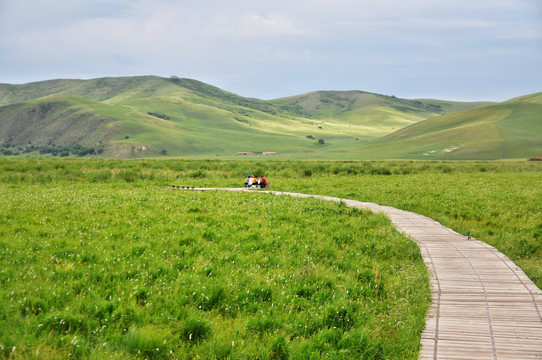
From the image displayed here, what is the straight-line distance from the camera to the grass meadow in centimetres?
639

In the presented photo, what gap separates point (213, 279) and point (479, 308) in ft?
19.7

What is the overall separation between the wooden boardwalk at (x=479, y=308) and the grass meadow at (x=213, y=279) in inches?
16.6

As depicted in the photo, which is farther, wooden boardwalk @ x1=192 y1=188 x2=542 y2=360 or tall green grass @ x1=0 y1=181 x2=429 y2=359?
wooden boardwalk @ x1=192 y1=188 x2=542 y2=360

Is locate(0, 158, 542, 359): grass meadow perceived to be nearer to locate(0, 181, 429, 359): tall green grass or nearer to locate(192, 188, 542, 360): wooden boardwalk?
locate(0, 181, 429, 359): tall green grass

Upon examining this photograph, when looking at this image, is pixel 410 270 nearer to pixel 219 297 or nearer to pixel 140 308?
pixel 219 297

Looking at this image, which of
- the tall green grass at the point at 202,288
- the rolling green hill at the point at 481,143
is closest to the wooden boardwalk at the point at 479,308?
the tall green grass at the point at 202,288

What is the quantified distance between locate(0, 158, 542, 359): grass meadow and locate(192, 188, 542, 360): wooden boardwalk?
16.6 inches

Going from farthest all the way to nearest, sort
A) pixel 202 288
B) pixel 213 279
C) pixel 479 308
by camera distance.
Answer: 1. pixel 213 279
2. pixel 202 288
3. pixel 479 308

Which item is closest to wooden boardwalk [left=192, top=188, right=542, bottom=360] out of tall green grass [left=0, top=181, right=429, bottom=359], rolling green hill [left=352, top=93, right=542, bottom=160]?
tall green grass [left=0, top=181, right=429, bottom=359]

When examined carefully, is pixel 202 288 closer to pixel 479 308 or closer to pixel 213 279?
pixel 213 279

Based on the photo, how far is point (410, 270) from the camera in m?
10.6

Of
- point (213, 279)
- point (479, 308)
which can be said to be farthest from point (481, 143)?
point (213, 279)

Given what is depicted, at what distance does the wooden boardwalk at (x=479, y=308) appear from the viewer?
6480 millimetres

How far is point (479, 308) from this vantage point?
8.02 m
